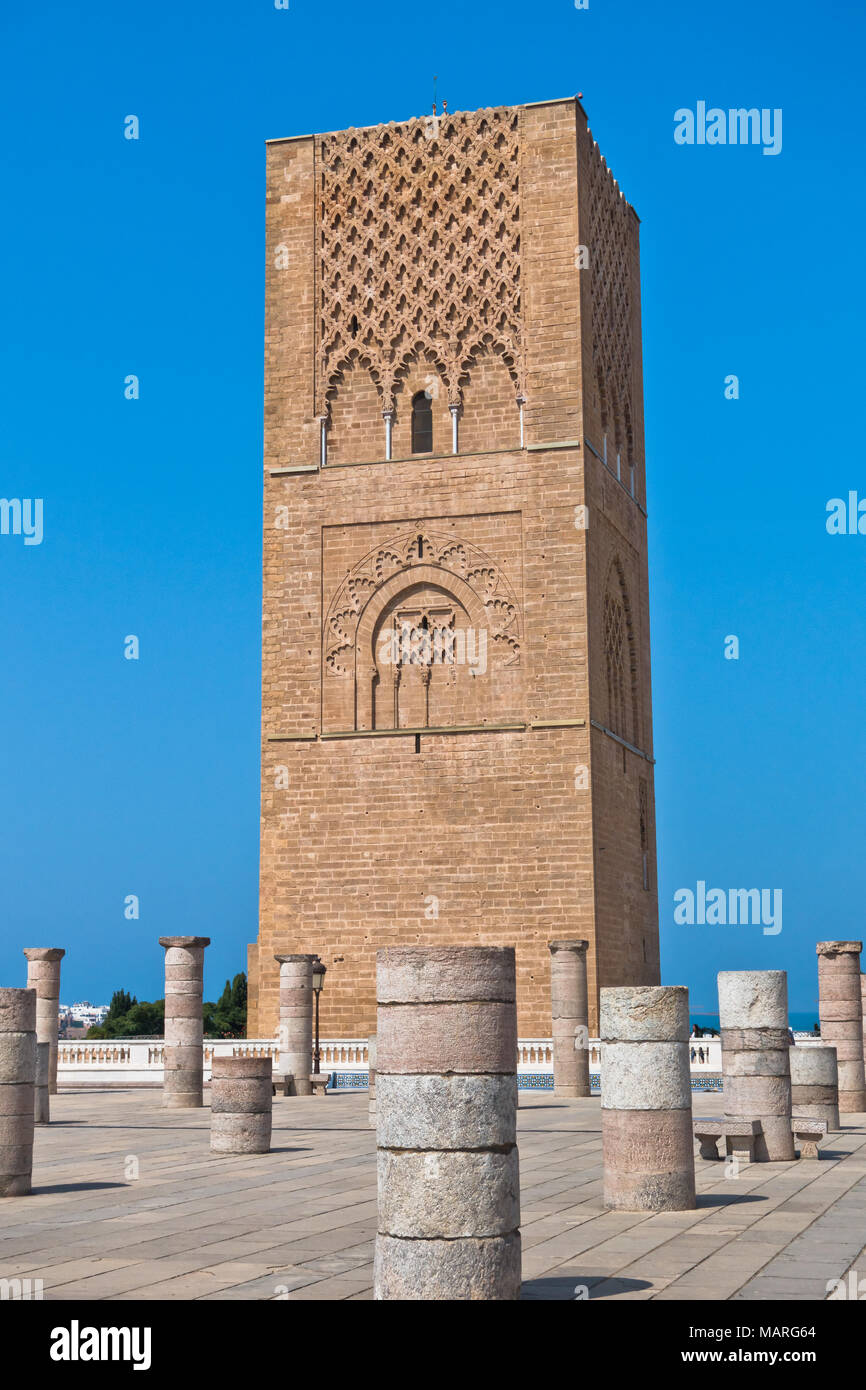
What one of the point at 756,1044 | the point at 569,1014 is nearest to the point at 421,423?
the point at 569,1014

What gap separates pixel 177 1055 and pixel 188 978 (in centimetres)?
100

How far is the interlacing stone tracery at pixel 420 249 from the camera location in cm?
2566

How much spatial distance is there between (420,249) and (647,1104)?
65.1ft

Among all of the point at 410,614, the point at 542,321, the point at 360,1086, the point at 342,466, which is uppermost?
the point at 542,321

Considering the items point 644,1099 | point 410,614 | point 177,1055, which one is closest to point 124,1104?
point 177,1055

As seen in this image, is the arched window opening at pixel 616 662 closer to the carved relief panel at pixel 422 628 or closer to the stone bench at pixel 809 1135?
the carved relief panel at pixel 422 628

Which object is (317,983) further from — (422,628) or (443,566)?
(443,566)

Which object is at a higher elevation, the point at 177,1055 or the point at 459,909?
the point at 459,909

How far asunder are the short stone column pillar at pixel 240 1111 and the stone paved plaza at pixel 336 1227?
188mm

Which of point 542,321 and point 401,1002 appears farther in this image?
point 542,321

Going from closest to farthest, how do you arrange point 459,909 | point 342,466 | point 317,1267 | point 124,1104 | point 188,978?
point 317,1267 < point 188,978 < point 124,1104 < point 459,909 < point 342,466

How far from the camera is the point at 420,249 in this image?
2611 cm
